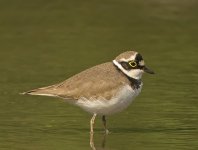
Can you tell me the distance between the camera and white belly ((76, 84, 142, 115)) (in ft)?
51.4

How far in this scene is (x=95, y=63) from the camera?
2177cm

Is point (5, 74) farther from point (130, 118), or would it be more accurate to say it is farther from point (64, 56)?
point (130, 118)

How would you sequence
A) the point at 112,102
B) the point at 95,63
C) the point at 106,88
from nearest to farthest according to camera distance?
1. the point at 112,102
2. the point at 106,88
3. the point at 95,63

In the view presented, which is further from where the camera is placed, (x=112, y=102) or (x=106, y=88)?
(x=106, y=88)

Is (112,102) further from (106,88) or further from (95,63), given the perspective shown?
(95,63)

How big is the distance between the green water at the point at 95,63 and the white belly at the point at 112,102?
49 cm

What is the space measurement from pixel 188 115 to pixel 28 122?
3025 millimetres

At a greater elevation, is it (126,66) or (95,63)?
(126,66)

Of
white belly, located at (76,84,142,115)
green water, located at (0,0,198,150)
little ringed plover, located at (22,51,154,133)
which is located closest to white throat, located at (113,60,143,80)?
little ringed plover, located at (22,51,154,133)

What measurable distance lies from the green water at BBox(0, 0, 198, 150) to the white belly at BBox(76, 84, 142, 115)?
490 mm

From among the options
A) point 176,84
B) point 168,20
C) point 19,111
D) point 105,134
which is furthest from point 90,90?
point 168,20

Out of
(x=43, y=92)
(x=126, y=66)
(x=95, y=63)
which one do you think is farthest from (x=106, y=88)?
(x=95, y=63)

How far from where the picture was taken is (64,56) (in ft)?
74.8

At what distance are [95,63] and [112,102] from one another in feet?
20.1
